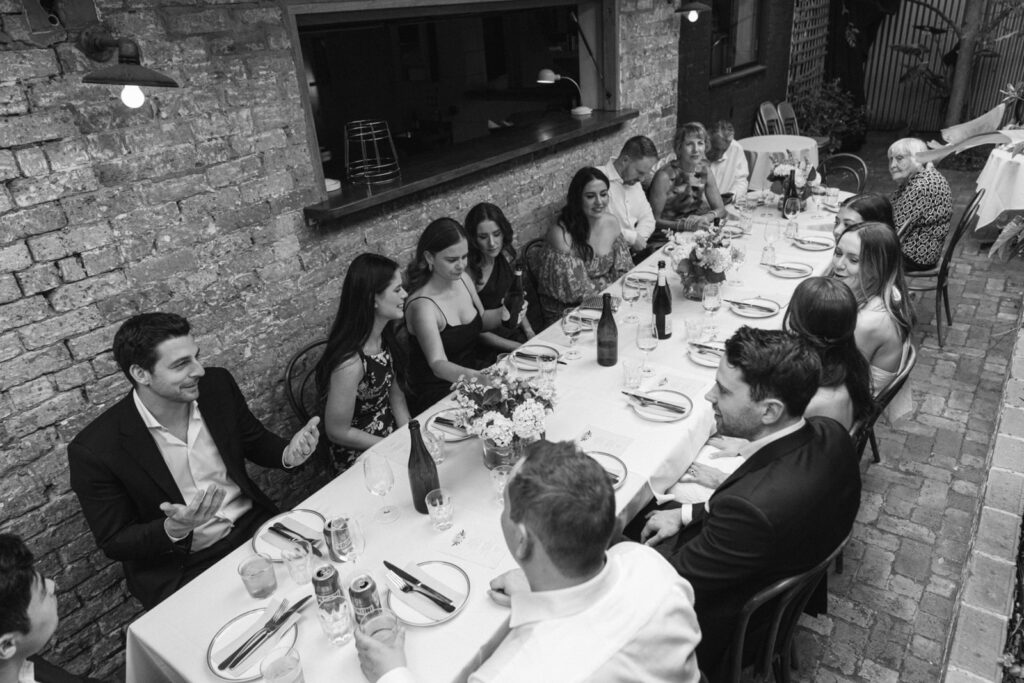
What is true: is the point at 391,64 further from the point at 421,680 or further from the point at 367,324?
the point at 421,680

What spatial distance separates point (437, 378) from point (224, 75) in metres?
1.60

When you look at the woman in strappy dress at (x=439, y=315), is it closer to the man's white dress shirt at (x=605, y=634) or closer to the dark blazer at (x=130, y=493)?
the dark blazer at (x=130, y=493)

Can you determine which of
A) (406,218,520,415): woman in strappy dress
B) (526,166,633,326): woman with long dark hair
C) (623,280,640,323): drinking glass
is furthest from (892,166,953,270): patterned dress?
(406,218,520,415): woman in strappy dress

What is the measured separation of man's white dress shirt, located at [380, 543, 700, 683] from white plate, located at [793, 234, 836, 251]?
3221 millimetres

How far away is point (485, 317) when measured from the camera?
12.1ft

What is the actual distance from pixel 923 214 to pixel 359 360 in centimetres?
387

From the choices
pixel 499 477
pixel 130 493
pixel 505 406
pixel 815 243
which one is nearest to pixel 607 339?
pixel 505 406

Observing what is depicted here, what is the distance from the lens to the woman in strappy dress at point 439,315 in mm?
3197

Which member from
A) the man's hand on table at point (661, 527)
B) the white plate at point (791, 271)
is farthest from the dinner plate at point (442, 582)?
the white plate at point (791, 271)

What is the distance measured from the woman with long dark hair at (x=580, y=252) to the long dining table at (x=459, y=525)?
2.92ft

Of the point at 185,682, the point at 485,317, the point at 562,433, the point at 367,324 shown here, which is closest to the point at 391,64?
the point at 485,317

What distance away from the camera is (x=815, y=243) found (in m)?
4.22

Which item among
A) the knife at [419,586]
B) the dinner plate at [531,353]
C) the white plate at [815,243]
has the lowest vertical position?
the knife at [419,586]

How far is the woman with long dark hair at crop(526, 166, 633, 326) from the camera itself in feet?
13.5
